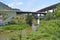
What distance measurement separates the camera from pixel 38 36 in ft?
23.6

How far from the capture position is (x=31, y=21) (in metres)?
27.7

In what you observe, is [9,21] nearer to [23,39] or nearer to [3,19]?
[3,19]

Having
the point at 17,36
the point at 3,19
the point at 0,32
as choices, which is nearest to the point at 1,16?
the point at 3,19

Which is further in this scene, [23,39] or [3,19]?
[3,19]

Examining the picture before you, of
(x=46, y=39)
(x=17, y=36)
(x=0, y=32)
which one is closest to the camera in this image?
(x=46, y=39)

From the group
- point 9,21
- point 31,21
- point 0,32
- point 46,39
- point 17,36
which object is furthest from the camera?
point 31,21

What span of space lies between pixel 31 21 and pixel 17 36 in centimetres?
2056

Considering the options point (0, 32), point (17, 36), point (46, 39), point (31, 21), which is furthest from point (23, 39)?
point (31, 21)

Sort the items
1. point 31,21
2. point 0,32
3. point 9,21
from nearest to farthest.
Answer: point 0,32 → point 9,21 → point 31,21

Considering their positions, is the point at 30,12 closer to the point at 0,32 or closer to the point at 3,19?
the point at 3,19

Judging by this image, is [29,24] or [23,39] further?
[29,24]

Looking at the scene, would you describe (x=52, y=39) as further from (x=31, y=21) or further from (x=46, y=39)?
(x=31, y=21)

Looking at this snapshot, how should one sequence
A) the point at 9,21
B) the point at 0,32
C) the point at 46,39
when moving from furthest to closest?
the point at 9,21 < the point at 0,32 < the point at 46,39

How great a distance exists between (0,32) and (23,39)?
1138 cm
